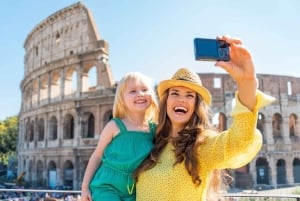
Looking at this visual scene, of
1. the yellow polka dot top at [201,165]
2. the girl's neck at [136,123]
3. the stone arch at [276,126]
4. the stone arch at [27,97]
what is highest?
the stone arch at [27,97]

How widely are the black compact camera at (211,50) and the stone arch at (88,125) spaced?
65.8 ft

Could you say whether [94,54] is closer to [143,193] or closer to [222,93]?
[222,93]

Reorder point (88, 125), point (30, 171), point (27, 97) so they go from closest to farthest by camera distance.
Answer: point (88, 125), point (30, 171), point (27, 97)

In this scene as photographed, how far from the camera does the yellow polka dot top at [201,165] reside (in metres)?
1.74

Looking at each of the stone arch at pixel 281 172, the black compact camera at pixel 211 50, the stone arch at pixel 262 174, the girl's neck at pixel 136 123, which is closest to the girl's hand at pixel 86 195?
the girl's neck at pixel 136 123

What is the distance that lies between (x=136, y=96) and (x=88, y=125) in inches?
788

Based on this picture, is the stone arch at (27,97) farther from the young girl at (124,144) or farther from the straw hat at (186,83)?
the straw hat at (186,83)

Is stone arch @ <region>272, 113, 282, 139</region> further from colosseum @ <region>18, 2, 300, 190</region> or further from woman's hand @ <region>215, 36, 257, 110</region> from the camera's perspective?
woman's hand @ <region>215, 36, 257, 110</region>

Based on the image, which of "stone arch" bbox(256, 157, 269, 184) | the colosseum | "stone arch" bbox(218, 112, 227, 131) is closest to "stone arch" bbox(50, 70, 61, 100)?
the colosseum

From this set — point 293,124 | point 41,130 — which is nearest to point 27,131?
point 41,130

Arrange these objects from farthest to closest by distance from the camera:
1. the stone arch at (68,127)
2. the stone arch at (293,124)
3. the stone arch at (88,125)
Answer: the stone arch at (68,127) < the stone arch at (293,124) < the stone arch at (88,125)

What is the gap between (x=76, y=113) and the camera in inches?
838

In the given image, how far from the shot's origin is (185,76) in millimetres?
2148

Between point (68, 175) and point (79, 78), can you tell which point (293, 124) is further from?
point (68, 175)
